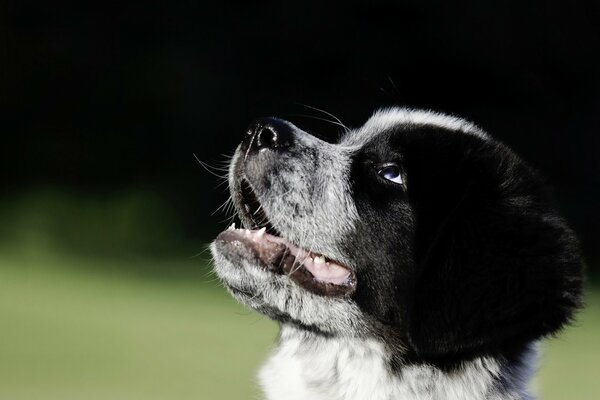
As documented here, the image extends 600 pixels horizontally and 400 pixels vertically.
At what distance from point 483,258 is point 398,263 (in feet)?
0.89

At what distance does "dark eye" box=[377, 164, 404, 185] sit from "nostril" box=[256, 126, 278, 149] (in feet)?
1.16

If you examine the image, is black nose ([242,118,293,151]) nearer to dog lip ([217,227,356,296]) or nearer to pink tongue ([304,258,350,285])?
dog lip ([217,227,356,296])

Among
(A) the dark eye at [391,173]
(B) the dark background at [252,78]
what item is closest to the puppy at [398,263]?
(A) the dark eye at [391,173]

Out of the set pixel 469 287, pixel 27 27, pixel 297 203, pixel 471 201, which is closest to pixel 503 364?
pixel 469 287

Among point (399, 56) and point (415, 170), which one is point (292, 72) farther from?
point (415, 170)

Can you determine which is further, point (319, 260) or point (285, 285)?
point (319, 260)

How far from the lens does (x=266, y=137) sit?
128 inches

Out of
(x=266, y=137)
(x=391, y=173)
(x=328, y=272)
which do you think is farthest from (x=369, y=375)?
(x=266, y=137)

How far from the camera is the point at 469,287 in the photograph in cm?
296

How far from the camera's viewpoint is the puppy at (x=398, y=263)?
2934 millimetres

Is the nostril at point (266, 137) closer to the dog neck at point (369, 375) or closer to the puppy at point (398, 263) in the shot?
the puppy at point (398, 263)

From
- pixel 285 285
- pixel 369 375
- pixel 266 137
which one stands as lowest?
pixel 369 375

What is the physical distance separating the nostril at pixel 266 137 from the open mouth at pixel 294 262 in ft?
0.75

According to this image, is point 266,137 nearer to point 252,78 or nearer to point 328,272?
point 328,272
